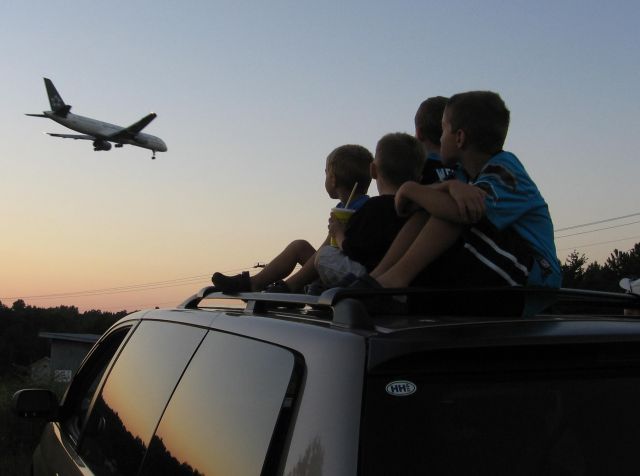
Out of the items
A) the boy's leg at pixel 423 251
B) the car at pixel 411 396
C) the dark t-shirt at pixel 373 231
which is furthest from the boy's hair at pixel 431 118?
the car at pixel 411 396

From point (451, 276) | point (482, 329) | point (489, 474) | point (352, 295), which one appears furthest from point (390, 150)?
point (489, 474)

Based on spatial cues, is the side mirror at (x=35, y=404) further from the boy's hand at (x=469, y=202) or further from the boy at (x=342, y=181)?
the boy's hand at (x=469, y=202)

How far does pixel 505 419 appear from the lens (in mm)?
1767

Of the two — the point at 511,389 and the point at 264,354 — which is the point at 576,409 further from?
the point at 264,354

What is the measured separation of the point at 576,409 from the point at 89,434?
7.60 feet

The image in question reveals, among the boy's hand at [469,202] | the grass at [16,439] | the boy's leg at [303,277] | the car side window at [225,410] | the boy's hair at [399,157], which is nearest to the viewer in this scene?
the car side window at [225,410]

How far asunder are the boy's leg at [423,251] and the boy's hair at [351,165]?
4.51ft

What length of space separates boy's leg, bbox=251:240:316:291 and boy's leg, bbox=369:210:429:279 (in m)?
1.43

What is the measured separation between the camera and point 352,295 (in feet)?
6.95

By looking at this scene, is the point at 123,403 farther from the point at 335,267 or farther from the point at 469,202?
the point at 469,202

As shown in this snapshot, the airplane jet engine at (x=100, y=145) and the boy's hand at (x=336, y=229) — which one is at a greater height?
the airplane jet engine at (x=100, y=145)

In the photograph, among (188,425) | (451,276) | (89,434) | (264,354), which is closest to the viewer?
(264,354)

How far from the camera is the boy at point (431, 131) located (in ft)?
13.1

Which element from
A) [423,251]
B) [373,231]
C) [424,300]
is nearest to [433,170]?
[373,231]
